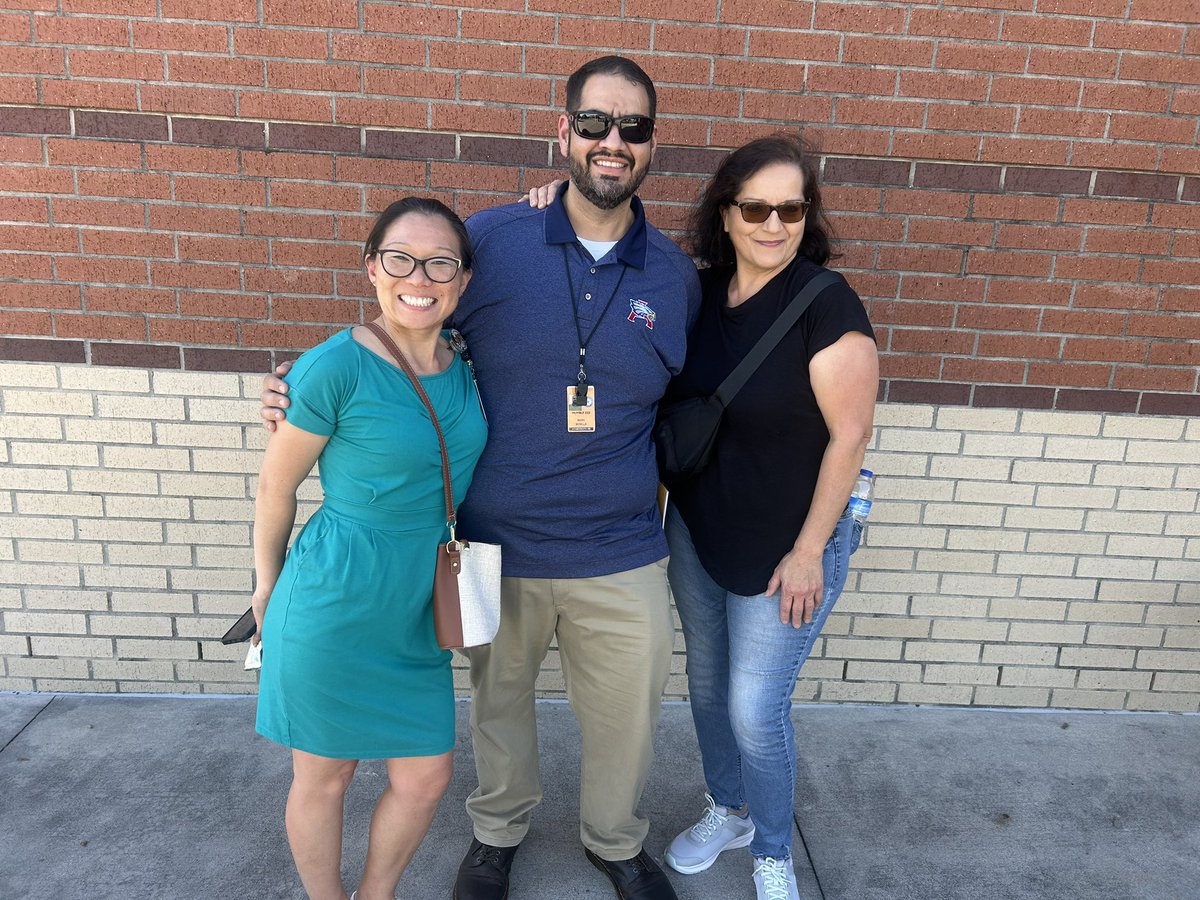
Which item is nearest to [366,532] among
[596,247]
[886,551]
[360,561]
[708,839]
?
[360,561]

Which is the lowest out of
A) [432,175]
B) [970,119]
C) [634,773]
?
[634,773]

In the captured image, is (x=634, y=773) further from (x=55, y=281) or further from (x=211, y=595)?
(x=55, y=281)

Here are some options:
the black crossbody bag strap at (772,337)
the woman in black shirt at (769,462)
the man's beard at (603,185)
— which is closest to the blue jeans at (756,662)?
the woman in black shirt at (769,462)

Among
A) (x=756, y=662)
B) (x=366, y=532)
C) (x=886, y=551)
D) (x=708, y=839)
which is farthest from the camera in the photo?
(x=886, y=551)

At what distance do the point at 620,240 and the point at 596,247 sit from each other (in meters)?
0.08

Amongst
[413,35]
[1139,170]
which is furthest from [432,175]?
[1139,170]

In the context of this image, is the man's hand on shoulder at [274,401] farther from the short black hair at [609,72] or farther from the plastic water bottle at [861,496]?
the plastic water bottle at [861,496]

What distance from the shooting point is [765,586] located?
2275mm

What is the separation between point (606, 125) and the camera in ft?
7.09

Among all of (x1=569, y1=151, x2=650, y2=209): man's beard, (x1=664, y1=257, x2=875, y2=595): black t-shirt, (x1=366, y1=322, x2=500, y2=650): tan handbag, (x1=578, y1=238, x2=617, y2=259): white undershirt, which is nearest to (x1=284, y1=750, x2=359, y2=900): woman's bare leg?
(x1=366, y1=322, x2=500, y2=650): tan handbag

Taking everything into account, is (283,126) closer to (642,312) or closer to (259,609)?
(642,312)

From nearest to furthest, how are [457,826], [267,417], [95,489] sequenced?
1. [267,417]
2. [457,826]
3. [95,489]

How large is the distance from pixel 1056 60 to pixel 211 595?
149 inches

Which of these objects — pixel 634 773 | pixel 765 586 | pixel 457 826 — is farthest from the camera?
pixel 457 826
